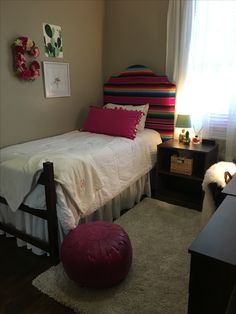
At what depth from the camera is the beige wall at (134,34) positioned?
10.4ft

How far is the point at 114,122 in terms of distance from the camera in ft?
9.89

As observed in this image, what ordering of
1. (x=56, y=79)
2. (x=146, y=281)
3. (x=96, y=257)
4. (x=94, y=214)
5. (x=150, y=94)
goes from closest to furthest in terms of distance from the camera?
(x=96, y=257) → (x=146, y=281) → (x=94, y=214) → (x=56, y=79) → (x=150, y=94)

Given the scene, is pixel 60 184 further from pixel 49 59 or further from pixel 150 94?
pixel 150 94

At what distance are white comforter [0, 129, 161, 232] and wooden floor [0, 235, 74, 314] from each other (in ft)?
1.39

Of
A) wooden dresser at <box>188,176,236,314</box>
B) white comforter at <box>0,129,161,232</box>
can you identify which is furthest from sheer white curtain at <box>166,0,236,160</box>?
wooden dresser at <box>188,176,236,314</box>

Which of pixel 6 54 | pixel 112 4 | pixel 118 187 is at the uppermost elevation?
pixel 112 4

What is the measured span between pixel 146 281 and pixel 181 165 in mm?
1388

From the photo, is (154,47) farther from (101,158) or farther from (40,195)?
(40,195)

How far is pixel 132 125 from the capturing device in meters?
2.94

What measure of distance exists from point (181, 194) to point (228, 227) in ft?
6.66

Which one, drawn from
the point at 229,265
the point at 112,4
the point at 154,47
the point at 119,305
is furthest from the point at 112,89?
the point at 229,265

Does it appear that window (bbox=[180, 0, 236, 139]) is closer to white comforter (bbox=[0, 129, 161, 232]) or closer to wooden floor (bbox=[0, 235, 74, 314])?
white comforter (bbox=[0, 129, 161, 232])

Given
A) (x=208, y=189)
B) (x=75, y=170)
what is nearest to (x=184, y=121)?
(x=208, y=189)

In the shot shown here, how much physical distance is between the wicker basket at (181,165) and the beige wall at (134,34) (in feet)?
3.70
